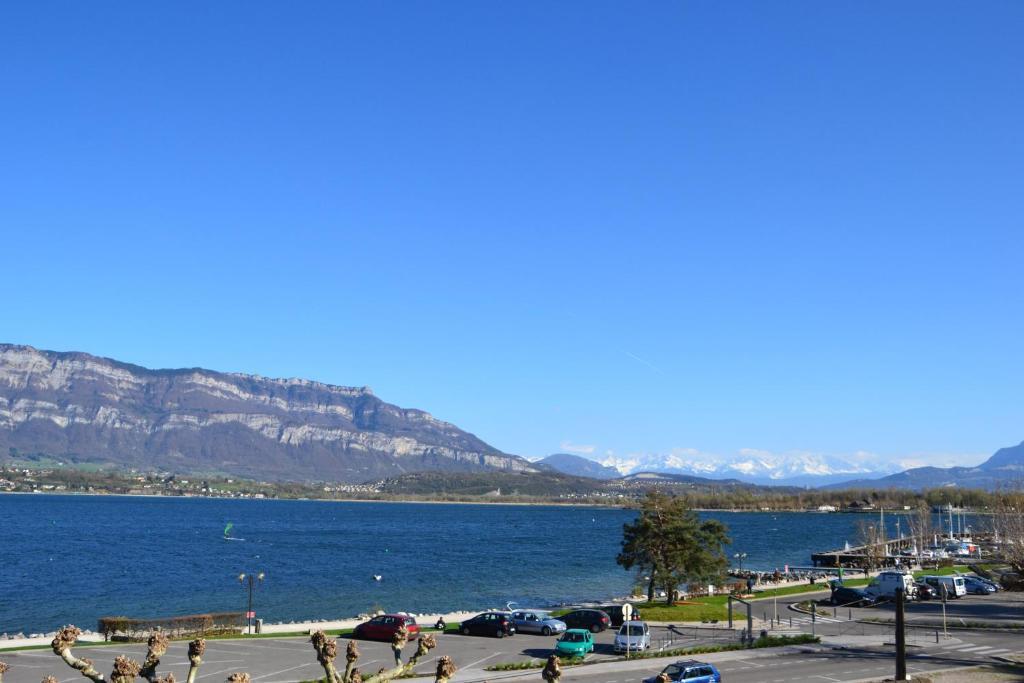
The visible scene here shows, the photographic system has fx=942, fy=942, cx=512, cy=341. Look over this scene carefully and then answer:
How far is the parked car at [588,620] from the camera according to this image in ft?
180

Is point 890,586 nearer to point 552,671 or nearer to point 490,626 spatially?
point 490,626

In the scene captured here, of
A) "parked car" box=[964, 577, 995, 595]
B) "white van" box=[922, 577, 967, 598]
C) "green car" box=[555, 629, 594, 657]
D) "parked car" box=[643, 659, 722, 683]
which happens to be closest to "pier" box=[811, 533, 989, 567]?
"parked car" box=[964, 577, 995, 595]

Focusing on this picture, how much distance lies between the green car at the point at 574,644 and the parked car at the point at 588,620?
27.8ft

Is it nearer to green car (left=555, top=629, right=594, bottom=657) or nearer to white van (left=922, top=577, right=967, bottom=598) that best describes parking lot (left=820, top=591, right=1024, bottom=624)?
white van (left=922, top=577, right=967, bottom=598)

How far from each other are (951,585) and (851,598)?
316 inches

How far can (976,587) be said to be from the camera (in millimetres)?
70750

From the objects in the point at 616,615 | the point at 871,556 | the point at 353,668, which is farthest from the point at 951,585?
the point at 353,668

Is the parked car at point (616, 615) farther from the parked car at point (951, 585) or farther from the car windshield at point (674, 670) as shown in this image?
the parked car at point (951, 585)

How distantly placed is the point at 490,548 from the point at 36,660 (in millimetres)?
124170

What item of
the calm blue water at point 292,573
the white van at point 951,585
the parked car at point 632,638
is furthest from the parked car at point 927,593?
the calm blue water at point 292,573

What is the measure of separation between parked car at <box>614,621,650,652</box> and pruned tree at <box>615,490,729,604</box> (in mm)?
19618

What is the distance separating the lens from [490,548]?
538 feet

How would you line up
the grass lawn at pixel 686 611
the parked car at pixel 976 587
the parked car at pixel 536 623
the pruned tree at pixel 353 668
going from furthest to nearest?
the parked car at pixel 976 587 → the grass lawn at pixel 686 611 → the parked car at pixel 536 623 → the pruned tree at pixel 353 668

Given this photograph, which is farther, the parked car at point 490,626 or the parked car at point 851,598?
the parked car at point 851,598
